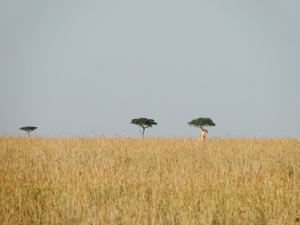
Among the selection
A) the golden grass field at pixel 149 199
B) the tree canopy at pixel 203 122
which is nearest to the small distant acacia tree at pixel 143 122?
the tree canopy at pixel 203 122

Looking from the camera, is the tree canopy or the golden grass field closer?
the golden grass field

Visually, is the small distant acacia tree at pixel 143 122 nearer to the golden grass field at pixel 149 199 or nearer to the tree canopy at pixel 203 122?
the tree canopy at pixel 203 122

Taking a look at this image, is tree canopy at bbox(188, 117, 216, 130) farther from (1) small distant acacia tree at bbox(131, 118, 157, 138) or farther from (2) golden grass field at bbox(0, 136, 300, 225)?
(2) golden grass field at bbox(0, 136, 300, 225)

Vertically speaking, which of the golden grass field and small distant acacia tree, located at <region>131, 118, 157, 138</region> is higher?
small distant acacia tree, located at <region>131, 118, 157, 138</region>

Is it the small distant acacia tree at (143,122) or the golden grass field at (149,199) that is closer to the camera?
the golden grass field at (149,199)

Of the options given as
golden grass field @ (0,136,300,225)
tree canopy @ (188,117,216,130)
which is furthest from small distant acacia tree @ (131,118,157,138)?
golden grass field @ (0,136,300,225)

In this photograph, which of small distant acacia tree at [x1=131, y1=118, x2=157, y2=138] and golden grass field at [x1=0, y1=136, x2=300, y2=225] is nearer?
golden grass field at [x1=0, y1=136, x2=300, y2=225]

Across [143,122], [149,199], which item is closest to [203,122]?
[143,122]

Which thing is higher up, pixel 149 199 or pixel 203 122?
pixel 203 122

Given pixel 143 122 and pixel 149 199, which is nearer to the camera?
pixel 149 199

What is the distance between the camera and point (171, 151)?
13.9m

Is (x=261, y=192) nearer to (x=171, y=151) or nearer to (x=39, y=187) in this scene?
(x=39, y=187)

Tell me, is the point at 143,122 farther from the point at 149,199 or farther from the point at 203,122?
the point at 149,199

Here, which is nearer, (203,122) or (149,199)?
(149,199)
